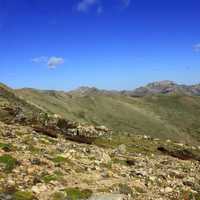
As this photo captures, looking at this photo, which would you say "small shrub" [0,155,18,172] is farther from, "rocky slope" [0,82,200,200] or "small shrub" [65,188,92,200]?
"small shrub" [65,188,92,200]

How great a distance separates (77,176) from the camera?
23.9 meters

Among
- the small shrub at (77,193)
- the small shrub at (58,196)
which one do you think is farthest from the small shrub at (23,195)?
the small shrub at (77,193)

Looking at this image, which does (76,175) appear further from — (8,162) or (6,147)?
(6,147)

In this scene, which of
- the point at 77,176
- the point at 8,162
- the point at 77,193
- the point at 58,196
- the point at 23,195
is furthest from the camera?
the point at 77,176

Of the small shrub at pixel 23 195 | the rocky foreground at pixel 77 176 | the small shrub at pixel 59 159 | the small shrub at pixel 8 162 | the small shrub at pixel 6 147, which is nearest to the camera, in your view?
the small shrub at pixel 23 195

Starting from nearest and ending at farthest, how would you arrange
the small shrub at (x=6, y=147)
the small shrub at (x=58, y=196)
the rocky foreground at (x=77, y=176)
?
the small shrub at (x=58, y=196), the rocky foreground at (x=77, y=176), the small shrub at (x=6, y=147)

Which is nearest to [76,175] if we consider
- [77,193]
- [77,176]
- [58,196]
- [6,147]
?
[77,176]

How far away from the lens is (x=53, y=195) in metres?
19.8

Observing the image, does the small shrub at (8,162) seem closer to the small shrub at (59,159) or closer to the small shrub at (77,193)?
the small shrub at (59,159)


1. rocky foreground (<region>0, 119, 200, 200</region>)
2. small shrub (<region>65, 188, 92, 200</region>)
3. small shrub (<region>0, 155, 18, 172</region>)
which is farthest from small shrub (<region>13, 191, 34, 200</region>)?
small shrub (<region>0, 155, 18, 172</region>)

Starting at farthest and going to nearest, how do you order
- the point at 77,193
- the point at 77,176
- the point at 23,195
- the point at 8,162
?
the point at 77,176 → the point at 8,162 → the point at 77,193 → the point at 23,195

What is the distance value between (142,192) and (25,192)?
750cm

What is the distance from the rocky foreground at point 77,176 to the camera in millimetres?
20328

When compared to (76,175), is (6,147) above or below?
above
